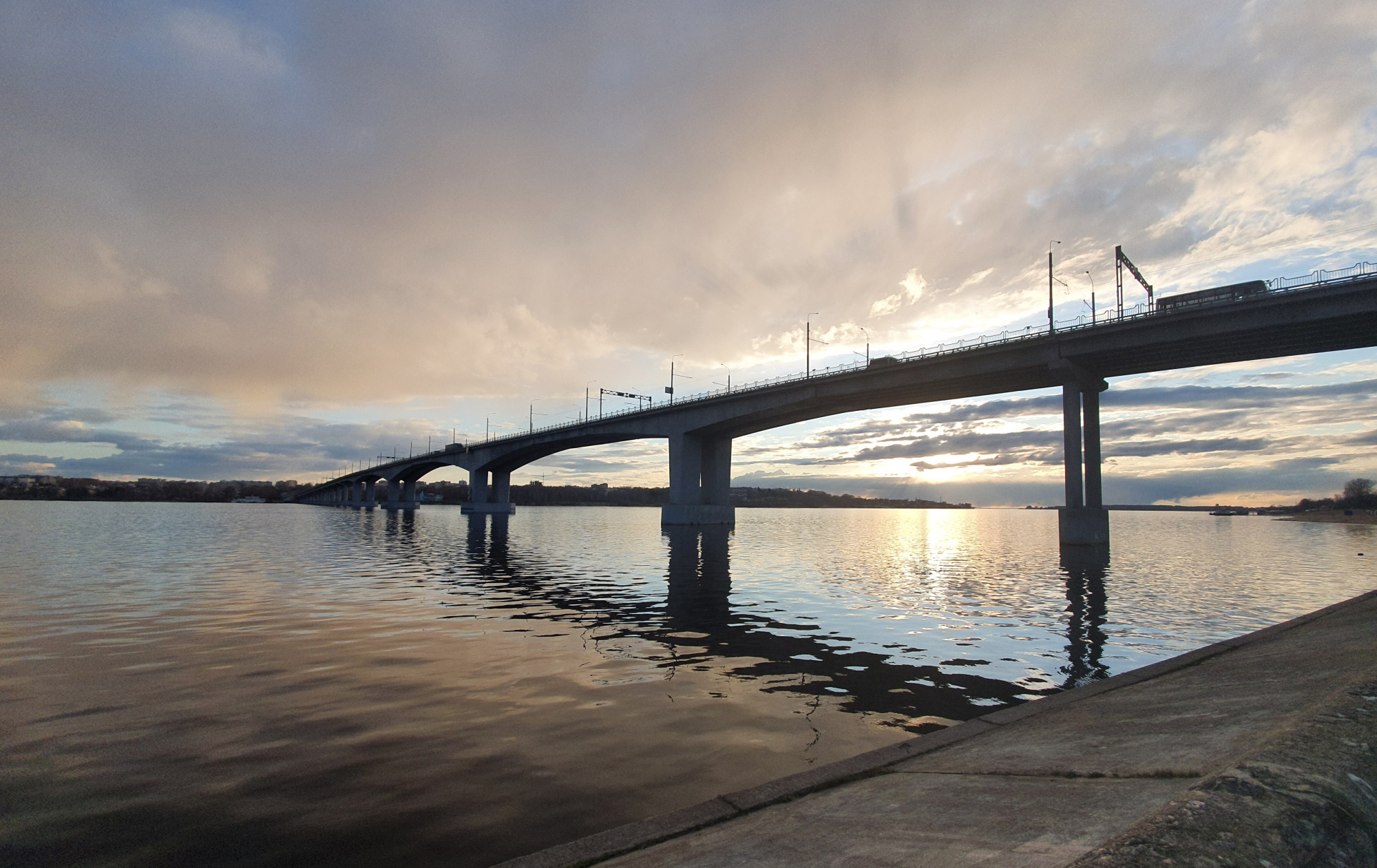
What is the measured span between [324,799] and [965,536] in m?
76.9

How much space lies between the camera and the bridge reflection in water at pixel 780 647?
1090 centimetres

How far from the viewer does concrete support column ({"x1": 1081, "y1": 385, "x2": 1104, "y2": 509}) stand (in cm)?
5100

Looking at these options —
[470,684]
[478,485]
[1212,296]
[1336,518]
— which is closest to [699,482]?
[1212,296]

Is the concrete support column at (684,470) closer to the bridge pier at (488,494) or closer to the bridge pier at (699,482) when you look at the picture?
the bridge pier at (699,482)

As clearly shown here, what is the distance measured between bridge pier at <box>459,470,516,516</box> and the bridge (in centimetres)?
4763

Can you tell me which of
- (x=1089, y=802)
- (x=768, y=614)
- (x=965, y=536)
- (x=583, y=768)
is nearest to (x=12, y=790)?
(x=583, y=768)

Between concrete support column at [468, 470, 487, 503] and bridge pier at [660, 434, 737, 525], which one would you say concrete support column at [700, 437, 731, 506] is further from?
concrete support column at [468, 470, 487, 503]

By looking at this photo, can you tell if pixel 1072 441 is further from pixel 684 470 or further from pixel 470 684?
pixel 470 684

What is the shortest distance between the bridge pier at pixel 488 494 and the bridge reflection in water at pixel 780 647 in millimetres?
96436

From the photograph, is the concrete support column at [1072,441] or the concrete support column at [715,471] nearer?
the concrete support column at [1072,441]

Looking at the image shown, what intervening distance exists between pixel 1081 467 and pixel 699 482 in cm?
4277

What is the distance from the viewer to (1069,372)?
49.8m

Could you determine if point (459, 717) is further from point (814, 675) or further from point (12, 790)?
point (814, 675)

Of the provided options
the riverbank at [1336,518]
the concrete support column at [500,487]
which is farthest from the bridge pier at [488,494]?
the riverbank at [1336,518]
